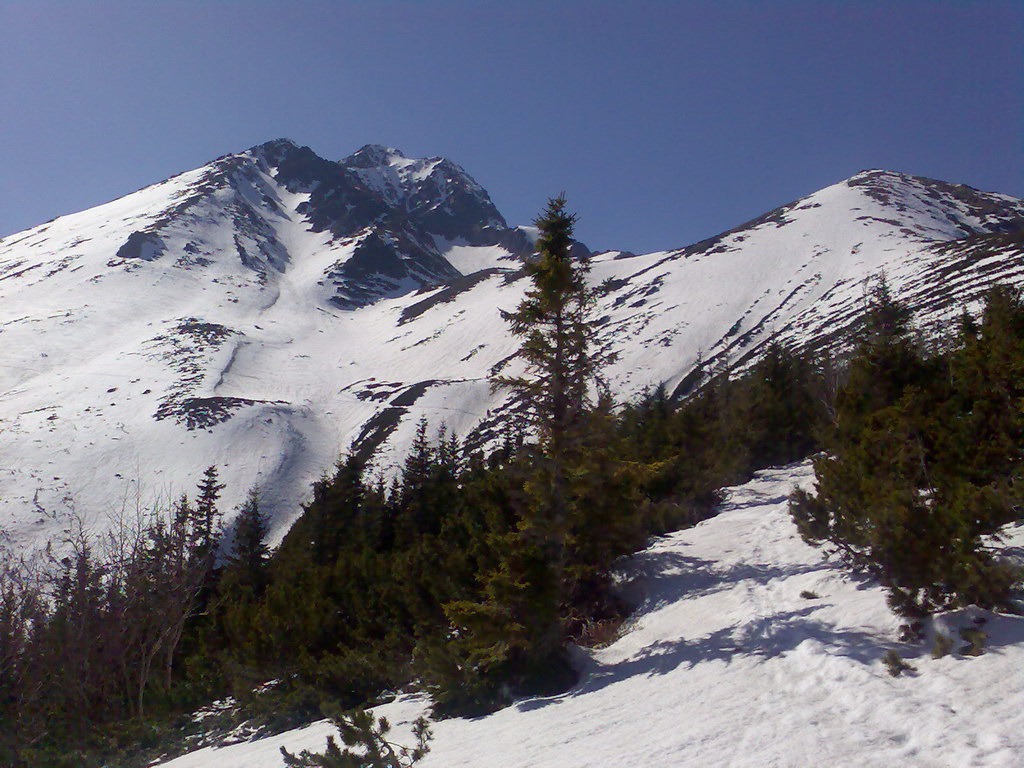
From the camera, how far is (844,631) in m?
7.74

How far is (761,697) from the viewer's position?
6.75m

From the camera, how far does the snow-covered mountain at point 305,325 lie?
5806cm

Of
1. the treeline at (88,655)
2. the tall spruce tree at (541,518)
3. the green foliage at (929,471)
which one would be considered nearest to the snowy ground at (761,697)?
the green foliage at (929,471)

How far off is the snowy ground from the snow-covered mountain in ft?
51.9

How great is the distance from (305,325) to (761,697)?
122745 millimetres

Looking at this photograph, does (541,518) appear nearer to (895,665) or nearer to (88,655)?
(895,665)

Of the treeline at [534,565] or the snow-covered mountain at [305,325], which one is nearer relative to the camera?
the treeline at [534,565]

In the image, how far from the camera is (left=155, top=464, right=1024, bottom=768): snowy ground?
5258 mm

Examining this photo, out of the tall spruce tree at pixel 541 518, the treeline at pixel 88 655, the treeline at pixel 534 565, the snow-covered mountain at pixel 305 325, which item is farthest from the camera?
the snow-covered mountain at pixel 305 325

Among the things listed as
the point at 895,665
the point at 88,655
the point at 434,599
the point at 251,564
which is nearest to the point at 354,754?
the point at 895,665

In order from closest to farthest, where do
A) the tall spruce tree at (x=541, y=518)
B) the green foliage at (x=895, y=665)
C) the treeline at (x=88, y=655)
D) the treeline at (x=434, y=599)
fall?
the green foliage at (x=895, y=665), the tall spruce tree at (x=541, y=518), the treeline at (x=434, y=599), the treeline at (x=88, y=655)

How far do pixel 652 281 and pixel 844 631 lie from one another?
339ft

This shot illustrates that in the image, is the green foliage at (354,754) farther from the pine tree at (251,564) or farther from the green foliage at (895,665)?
the pine tree at (251,564)

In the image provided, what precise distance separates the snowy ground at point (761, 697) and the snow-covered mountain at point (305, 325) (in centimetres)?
1582
